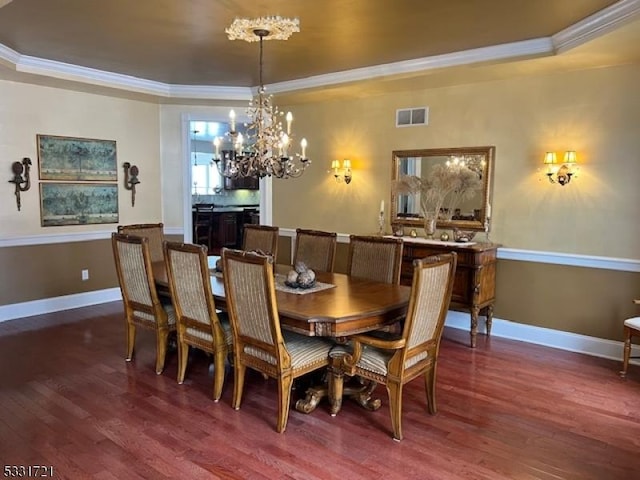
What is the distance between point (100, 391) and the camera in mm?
3404

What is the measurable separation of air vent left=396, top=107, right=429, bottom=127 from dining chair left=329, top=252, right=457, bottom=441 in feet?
9.02

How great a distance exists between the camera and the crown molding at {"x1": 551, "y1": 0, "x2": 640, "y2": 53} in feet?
9.73

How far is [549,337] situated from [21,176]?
5618 mm

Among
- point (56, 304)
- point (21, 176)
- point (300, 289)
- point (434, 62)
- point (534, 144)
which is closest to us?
point (300, 289)

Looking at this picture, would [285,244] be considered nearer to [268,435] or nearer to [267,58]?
[267,58]

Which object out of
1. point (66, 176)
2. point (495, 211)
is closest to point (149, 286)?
point (66, 176)

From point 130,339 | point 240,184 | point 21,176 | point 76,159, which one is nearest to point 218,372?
point 130,339

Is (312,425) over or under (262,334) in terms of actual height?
under

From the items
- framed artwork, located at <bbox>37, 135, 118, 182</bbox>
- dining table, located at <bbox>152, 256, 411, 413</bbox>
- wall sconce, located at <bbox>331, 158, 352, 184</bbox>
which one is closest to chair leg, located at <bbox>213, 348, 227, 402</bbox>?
dining table, located at <bbox>152, 256, 411, 413</bbox>

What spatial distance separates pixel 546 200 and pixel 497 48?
1451mm

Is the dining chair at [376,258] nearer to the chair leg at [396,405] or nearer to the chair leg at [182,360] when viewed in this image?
the chair leg at [396,405]

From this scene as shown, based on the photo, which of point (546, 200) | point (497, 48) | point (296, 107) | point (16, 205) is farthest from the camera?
point (296, 107)

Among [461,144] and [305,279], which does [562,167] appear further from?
[305,279]

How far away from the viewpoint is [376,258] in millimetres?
3877
